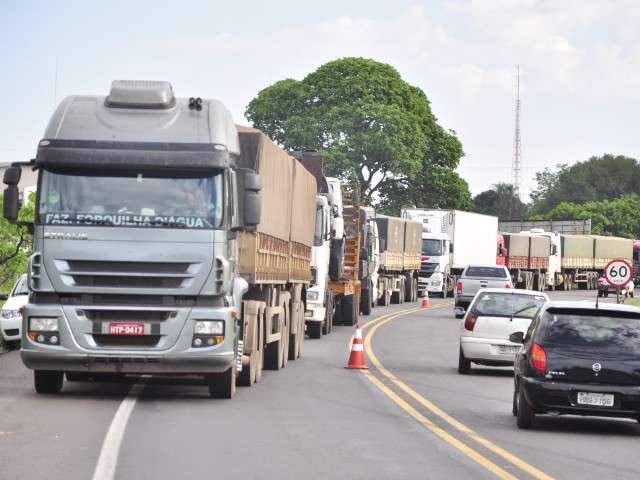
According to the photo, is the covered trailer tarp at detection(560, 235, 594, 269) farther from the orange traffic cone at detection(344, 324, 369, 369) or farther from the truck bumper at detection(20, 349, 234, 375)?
the truck bumper at detection(20, 349, 234, 375)

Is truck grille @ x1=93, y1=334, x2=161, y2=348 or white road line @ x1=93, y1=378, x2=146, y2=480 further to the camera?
truck grille @ x1=93, y1=334, x2=161, y2=348

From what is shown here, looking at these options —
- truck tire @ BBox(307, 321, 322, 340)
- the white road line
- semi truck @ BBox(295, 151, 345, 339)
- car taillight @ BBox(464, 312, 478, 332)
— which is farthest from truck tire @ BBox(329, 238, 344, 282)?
the white road line

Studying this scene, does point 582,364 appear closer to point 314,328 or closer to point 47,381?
point 47,381

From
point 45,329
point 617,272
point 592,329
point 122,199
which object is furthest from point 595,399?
point 617,272

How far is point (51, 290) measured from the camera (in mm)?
16594

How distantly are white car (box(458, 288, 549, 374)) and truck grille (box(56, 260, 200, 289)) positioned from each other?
28.4ft

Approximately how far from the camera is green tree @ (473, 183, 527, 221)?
180500 millimetres

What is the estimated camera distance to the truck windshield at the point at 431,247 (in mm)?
62188

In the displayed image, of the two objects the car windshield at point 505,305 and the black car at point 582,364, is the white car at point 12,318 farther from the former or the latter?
the black car at point 582,364

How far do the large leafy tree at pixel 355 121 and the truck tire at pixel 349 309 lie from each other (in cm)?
3592

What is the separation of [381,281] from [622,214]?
95.5m

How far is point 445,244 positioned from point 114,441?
4986 centimetres

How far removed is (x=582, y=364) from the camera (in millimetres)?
15375

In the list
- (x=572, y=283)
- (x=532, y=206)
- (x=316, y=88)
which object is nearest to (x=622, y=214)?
(x=532, y=206)
